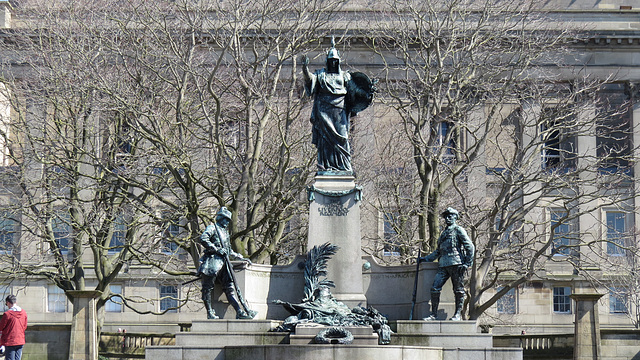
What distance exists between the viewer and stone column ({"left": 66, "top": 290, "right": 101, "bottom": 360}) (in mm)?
30375

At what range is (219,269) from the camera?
2384cm

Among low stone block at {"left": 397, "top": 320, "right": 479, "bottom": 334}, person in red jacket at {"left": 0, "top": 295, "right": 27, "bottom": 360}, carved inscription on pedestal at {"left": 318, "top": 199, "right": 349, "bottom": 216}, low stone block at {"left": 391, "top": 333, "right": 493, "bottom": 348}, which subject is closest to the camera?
low stone block at {"left": 391, "top": 333, "right": 493, "bottom": 348}

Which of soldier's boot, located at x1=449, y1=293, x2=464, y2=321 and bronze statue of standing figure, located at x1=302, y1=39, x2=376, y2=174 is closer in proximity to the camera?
soldier's boot, located at x1=449, y1=293, x2=464, y2=321

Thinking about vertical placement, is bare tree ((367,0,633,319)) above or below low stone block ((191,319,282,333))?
above

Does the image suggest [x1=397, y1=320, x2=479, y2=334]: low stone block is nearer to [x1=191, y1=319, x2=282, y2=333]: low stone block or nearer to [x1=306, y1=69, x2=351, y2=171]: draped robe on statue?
[x1=191, y1=319, x2=282, y2=333]: low stone block

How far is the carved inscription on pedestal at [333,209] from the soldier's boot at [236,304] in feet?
9.23

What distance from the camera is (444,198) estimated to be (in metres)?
40.6

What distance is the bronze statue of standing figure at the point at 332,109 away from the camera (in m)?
25.7

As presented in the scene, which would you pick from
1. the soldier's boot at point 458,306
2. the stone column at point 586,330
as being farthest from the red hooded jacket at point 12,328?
the stone column at point 586,330

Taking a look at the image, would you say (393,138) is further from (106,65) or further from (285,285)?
(285,285)

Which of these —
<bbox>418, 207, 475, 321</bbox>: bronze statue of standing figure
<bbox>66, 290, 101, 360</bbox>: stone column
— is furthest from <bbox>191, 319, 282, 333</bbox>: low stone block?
<bbox>66, 290, 101, 360</bbox>: stone column

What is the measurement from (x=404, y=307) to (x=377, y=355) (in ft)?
12.8

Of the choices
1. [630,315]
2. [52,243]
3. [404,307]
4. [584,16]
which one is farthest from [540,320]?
[404,307]

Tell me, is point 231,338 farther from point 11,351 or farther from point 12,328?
point 11,351
